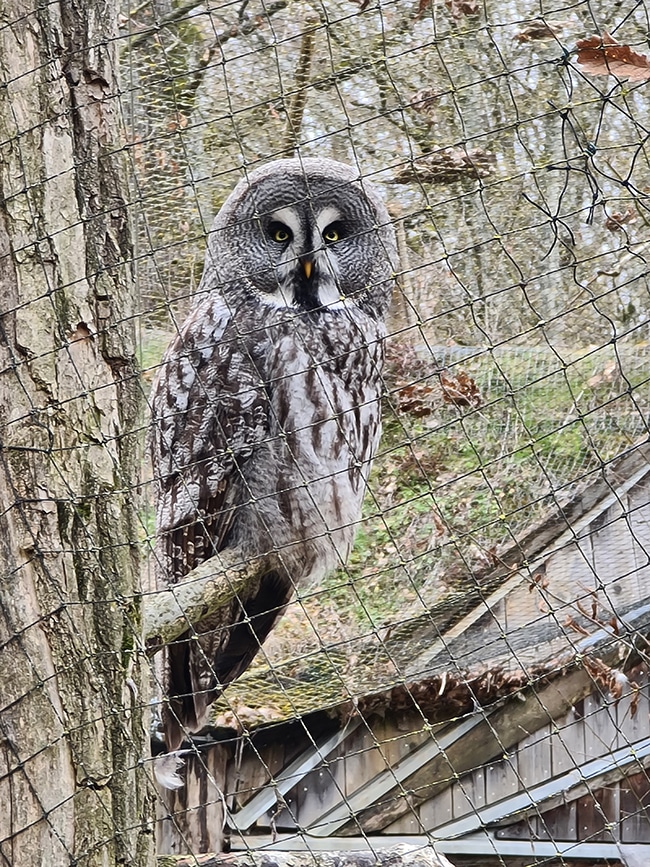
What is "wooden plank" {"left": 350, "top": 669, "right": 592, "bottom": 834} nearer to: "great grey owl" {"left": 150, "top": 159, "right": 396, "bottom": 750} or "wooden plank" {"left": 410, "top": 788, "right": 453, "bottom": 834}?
"wooden plank" {"left": 410, "top": 788, "right": 453, "bottom": 834}

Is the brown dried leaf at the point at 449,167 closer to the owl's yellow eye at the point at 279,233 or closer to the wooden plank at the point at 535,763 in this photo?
the owl's yellow eye at the point at 279,233

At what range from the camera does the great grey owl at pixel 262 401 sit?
222cm

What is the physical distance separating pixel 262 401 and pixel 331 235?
1.51 ft

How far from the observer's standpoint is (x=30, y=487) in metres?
1.17

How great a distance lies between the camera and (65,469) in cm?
119

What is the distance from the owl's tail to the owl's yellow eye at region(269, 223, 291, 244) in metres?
0.77

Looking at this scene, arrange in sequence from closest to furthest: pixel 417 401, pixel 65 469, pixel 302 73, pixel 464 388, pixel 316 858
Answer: pixel 65 469
pixel 316 858
pixel 302 73
pixel 464 388
pixel 417 401

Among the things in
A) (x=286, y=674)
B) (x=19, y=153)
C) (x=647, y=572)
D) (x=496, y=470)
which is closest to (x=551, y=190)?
(x=496, y=470)

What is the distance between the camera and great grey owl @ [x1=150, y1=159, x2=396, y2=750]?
7.29 feet

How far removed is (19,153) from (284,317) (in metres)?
1.09

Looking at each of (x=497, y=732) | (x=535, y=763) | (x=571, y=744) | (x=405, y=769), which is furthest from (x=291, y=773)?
(x=571, y=744)

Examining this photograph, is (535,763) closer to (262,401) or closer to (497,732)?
(497,732)

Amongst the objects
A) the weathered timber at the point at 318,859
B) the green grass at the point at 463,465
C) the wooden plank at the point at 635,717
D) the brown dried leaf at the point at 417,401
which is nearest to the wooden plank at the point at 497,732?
the wooden plank at the point at 635,717

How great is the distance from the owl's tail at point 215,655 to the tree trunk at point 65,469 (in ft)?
3.20
